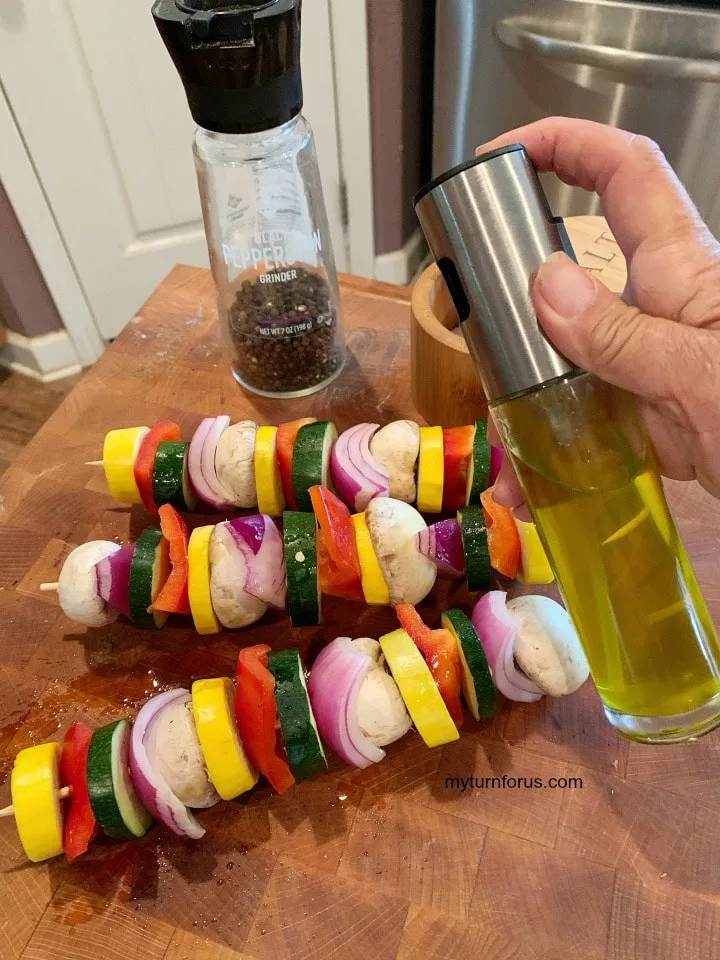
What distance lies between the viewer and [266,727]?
82cm

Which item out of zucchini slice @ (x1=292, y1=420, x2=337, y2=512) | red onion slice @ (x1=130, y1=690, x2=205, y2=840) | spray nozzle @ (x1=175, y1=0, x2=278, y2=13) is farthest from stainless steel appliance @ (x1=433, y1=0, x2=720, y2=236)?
red onion slice @ (x1=130, y1=690, x2=205, y2=840)

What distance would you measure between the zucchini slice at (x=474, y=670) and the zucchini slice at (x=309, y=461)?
27 centimetres

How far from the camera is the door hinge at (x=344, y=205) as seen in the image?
220 centimetres

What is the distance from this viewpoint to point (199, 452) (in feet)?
3.54

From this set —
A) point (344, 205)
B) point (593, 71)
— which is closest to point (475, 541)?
point (593, 71)

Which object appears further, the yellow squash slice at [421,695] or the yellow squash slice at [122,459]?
the yellow squash slice at [122,459]

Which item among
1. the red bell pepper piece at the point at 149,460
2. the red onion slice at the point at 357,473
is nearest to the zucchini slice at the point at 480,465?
the red onion slice at the point at 357,473

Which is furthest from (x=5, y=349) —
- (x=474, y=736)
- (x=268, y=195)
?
(x=474, y=736)

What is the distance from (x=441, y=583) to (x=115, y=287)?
1646mm

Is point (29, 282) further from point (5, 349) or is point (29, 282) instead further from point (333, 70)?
point (333, 70)

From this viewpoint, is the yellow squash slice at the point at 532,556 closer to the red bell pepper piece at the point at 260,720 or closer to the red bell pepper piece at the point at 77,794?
the red bell pepper piece at the point at 260,720

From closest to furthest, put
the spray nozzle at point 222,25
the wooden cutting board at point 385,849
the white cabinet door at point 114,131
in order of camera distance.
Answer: the wooden cutting board at point 385,849 → the spray nozzle at point 222,25 → the white cabinet door at point 114,131

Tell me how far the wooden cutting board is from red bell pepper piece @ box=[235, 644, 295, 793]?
0.06 m

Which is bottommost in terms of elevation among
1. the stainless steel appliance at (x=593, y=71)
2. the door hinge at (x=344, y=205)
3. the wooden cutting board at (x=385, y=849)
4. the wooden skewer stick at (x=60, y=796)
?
the door hinge at (x=344, y=205)
